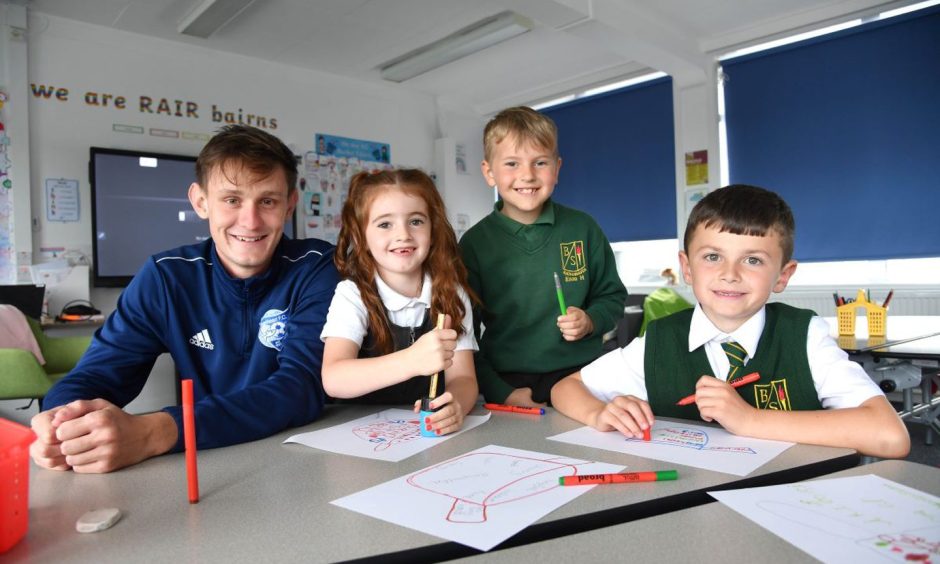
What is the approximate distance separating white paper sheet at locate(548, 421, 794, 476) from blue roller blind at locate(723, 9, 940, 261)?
167 inches

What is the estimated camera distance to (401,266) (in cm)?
138

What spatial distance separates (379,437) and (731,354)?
69 cm

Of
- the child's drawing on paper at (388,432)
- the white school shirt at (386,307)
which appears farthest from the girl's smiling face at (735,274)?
the child's drawing on paper at (388,432)

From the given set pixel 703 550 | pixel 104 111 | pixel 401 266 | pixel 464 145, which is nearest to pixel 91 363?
pixel 401 266

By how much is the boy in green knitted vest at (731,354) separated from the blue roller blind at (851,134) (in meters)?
3.83

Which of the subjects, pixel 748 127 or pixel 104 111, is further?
pixel 748 127

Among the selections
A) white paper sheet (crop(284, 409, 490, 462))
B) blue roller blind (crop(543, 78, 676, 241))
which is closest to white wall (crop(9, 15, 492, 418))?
blue roller blind (crop(543, 78, 676, 241))

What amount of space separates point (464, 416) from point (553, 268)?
2.17 feet

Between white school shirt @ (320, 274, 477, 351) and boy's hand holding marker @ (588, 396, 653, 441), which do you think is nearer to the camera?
boy's hand holding marker @ (588, 396, 653, 441)

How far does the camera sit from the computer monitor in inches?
144

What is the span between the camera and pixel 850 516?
2.11 ft

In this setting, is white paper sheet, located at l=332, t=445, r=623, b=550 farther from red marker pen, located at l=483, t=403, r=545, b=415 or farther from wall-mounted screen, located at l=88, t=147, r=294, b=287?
wall-mounted screen, located at l=88, t=147, r=294, b=287

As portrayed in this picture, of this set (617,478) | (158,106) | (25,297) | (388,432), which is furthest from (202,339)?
(158,106)

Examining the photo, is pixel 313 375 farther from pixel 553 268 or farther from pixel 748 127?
pixel 748 127
